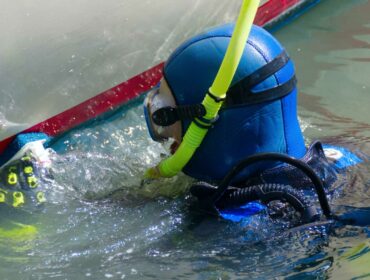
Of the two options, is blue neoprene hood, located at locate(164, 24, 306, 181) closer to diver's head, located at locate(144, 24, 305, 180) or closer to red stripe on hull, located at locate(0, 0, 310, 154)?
diver's head, located at locate(144, 24, 305, 180)

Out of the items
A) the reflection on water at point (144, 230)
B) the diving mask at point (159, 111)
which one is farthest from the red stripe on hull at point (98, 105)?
the diving mask at point (159, 111)

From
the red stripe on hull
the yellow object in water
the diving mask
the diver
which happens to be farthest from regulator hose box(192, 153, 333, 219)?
the red stripe on hull

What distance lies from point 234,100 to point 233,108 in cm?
2

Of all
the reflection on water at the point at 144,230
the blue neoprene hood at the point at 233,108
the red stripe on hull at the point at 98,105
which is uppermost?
the red stripe on hull at the point at 98,105

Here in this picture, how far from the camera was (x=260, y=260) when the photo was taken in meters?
1.93

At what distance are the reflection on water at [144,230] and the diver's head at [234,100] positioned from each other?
208mm

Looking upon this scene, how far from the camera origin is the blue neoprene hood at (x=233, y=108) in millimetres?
1964

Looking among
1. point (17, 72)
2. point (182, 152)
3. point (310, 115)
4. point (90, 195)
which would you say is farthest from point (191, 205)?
point (310, 115)

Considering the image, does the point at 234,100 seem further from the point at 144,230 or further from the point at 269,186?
the point at 144,230

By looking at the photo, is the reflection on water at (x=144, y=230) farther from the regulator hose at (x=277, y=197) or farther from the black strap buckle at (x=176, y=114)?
the black strap buckle at (x=176, y=114)

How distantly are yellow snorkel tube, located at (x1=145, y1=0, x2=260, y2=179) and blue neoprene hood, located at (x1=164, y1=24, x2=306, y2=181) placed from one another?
1.9 inches

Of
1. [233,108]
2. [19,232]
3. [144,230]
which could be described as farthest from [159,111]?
[19,232]

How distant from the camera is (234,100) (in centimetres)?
196

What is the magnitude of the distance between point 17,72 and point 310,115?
1.37 m
